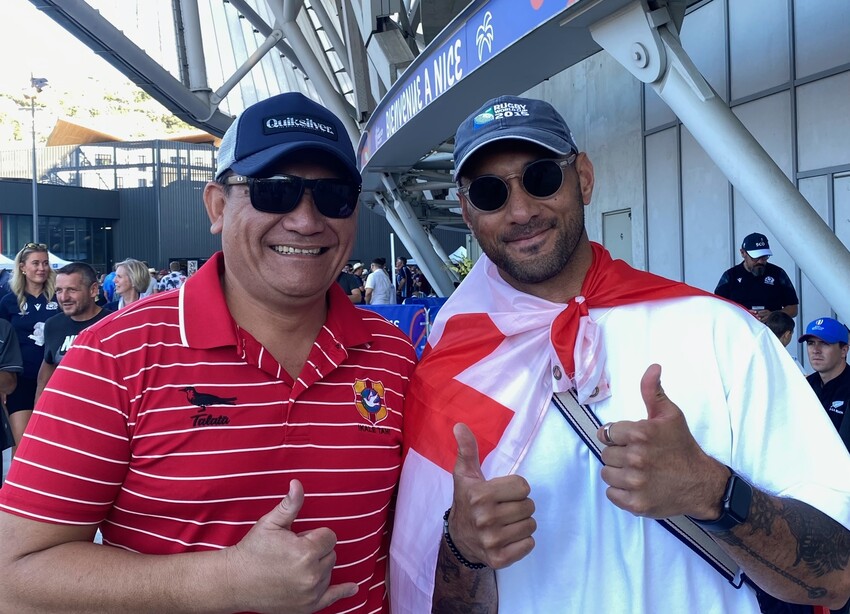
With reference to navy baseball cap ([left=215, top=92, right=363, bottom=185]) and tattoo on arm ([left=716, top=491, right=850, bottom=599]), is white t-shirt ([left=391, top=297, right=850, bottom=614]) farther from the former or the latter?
navy baseball cap ([left=215, top=92, right=363, bottom=185])

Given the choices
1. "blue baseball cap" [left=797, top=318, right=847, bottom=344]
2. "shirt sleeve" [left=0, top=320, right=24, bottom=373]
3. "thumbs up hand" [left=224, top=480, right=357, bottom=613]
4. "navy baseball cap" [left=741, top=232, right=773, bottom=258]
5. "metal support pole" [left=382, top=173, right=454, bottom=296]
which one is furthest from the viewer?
"metal support pole" [left=382, top=173, right=454, bottom=296]

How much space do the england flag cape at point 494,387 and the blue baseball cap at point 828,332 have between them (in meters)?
3.33

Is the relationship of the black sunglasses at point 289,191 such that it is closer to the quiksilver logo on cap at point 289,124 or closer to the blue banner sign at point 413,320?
the quiksilver logo on cap at point 289,124

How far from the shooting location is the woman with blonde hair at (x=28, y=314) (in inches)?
274

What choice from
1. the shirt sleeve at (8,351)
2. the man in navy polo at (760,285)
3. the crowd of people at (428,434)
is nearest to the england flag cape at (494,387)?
the crowd of people at (428,434)

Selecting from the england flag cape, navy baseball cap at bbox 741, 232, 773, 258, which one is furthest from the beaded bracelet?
navy baseball cap at bbox 741, 232, 773, 258

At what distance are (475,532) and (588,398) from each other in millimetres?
495

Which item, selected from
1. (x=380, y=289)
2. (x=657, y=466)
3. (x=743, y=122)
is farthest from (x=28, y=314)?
(x=380, y=289)

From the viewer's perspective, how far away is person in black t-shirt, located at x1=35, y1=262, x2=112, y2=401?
6.50 m

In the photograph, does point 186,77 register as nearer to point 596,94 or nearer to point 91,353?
point 596,94

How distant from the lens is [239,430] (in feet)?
6.34

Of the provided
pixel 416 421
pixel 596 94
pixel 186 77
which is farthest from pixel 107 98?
pixel 416 421

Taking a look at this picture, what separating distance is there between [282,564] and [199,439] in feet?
1.38

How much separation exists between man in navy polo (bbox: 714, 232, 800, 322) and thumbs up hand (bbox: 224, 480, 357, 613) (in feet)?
19.0
